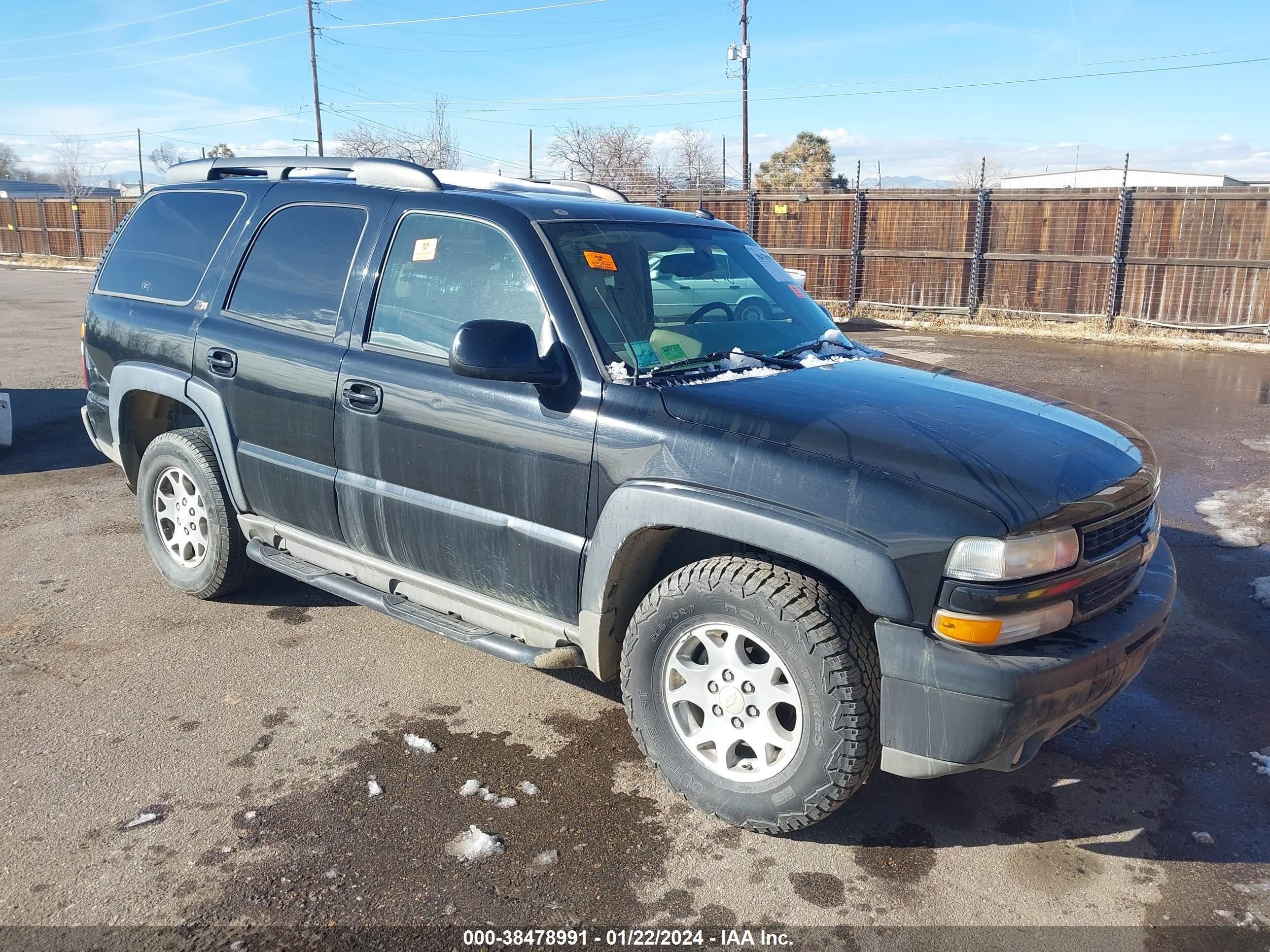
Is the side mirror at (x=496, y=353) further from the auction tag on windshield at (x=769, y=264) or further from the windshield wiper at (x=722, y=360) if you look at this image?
the auction tag on windshield at (x=769, y=264)

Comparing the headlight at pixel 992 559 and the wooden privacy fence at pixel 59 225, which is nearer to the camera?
the headlight at pixel 992 559

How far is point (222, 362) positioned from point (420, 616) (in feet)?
5.06

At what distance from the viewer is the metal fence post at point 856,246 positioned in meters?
19.0

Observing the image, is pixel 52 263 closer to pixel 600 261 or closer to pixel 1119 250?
pixel 1119 250

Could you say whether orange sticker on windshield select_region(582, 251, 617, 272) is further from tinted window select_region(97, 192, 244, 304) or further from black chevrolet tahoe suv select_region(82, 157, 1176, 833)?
tinted window select_region(97, 192, 244, 304)

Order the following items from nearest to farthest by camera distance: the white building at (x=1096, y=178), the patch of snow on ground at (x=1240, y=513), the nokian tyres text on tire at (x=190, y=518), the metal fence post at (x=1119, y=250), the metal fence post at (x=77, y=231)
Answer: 1. the nokian tyres text on tire at (x=190, y=518)
2. the patch of snow on ground at (x=1240, y=513)
3. the metal fence post at (x=1119, y=250)
4. the metal fence post at (x=77, y=231)
5. the white building at (x=1096, y=178)

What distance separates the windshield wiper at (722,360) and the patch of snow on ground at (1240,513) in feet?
12.8

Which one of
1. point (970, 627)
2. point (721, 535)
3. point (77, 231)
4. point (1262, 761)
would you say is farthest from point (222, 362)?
point (77, 231)

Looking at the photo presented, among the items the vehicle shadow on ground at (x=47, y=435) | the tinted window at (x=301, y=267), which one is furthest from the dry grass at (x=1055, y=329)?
the tinted window at (x=301, y=267)

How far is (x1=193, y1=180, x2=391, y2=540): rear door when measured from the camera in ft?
13.0

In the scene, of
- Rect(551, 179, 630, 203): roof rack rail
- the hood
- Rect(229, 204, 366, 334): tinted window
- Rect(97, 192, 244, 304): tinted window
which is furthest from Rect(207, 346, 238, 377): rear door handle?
the hood

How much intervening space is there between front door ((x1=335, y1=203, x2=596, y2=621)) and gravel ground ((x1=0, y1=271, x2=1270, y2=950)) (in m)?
0.66

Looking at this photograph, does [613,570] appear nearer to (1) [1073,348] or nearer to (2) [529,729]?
(2) [529,729]

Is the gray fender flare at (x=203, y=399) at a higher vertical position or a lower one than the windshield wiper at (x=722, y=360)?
lower
